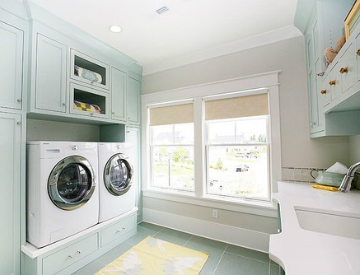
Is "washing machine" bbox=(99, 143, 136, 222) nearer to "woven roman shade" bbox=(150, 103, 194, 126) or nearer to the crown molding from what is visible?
"woven roman shade" bbox=(150, 103, 194, 126)

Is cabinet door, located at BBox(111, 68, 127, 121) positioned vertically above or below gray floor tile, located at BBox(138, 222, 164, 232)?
above

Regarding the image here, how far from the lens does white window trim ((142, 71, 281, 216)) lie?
2.26m

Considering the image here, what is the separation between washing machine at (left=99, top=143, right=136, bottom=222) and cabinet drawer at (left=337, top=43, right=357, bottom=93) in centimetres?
236

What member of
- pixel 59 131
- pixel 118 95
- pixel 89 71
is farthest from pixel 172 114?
pixel 59 131

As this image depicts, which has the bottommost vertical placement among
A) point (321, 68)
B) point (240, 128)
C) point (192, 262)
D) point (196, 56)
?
point (192, 262)

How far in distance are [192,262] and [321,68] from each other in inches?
94.3

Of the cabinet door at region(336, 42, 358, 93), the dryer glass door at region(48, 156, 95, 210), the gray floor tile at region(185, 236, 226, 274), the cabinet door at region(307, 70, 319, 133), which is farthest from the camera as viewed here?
the gray floor tile at region(185, 236, 226, 274)

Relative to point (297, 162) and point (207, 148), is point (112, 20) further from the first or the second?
point (297, 162)

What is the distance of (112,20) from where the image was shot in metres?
2.02

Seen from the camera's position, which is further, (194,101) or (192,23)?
(194,101)

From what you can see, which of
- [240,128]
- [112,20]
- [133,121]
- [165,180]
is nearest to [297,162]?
[240,128]

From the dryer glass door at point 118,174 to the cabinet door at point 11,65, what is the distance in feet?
3.76

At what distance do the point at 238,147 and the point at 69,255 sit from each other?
2409 millimetres

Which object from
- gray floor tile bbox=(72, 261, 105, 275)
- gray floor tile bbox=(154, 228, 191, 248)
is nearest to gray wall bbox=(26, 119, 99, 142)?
gray floor tile bbox=(72, 261, 105, 275)
